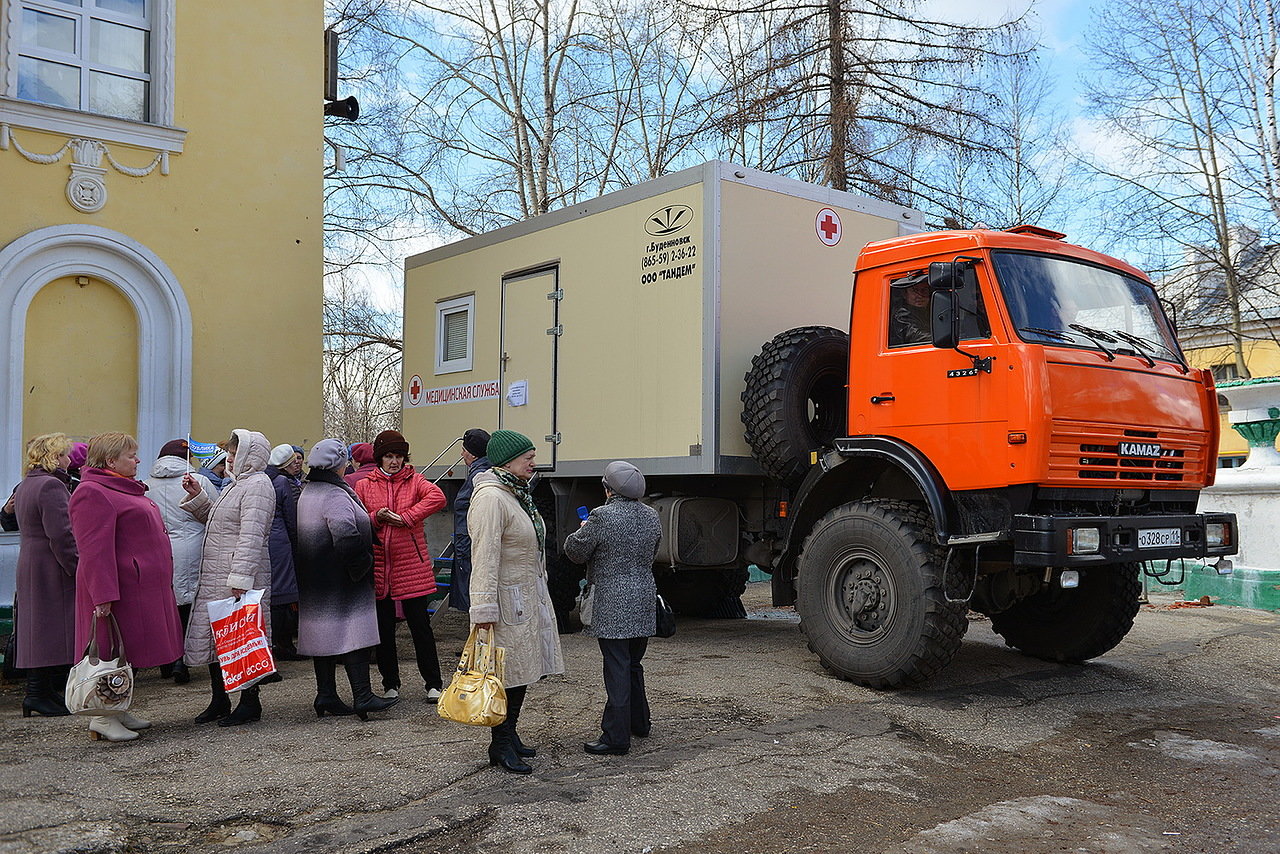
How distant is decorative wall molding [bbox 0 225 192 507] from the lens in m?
9.02

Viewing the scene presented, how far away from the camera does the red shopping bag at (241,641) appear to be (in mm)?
5582

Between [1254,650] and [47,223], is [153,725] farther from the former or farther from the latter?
[1254,650]

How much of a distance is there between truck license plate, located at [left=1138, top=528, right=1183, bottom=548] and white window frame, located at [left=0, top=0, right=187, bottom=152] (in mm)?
8778

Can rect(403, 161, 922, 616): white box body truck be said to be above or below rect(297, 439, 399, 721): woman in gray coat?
above

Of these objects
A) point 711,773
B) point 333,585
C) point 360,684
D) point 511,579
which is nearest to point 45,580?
point 333,585

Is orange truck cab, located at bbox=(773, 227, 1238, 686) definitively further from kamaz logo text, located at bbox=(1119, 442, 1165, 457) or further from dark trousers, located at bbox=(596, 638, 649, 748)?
dark trousers, located at bbox=(596, 638, 649, 748)

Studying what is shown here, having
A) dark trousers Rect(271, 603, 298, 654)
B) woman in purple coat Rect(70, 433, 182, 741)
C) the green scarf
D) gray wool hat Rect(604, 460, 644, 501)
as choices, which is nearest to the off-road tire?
dark trousers Rect(271, 603, 298, 654)

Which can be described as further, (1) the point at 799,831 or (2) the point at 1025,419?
(2) the point at 1025,419

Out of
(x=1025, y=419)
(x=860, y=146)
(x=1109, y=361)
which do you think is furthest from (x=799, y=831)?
(x=860, y=146)

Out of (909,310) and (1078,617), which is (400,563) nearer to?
(909,310)

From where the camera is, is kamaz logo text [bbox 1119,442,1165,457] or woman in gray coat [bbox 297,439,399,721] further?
kamaz logo text [bbox 1119,442,1165,457]

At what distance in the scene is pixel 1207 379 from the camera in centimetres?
686

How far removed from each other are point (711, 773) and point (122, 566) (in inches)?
126

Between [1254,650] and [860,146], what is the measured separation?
29.4 ft
